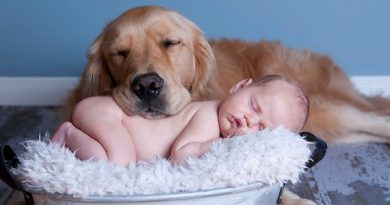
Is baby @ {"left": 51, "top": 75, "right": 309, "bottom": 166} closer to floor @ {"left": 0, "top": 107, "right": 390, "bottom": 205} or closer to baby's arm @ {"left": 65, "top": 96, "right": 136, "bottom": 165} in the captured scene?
baby's arm @ {"left": 65, "top": 96, "right": 136, "bottom": 165}

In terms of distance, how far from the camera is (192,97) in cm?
177

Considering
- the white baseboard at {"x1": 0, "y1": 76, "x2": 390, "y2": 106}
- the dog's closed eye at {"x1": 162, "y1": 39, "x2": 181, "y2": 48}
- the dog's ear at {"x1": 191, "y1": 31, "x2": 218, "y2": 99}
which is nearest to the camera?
the dog's closed eye at {"x1": 162, "y1": 39, "x2": 181, "y2": 48}

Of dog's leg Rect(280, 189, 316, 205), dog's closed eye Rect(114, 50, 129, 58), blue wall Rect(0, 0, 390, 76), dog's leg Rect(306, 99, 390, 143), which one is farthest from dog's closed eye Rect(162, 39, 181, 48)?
blue wall Rect(0, 0, 390, 76)

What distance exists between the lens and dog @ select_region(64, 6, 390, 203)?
1492 mm

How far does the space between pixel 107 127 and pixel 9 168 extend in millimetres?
325

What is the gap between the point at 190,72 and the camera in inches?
70.2

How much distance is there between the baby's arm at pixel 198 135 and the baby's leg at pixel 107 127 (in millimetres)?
114

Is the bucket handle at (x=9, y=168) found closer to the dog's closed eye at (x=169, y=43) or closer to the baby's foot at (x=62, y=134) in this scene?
the baby's foot at (x=62, y=134)

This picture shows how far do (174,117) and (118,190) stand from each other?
1.62 feet

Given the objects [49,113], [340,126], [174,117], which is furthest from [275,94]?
[49,113]

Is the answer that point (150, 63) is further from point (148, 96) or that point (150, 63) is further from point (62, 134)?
point (62, 134)

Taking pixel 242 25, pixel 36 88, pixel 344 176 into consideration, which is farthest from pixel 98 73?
pixel 36 88

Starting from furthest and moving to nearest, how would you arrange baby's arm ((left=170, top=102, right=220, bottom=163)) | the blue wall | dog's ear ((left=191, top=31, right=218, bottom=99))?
1. the blue wall
2. dog's ear ((left=191, top=31, right=218, bottom=99))
3. baby's arm ((left=170, top=102, right=220, bottom=163))

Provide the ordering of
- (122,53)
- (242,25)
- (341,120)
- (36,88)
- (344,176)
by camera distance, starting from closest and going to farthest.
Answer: (122,53), (344,176), (341,120), (242,25), (36,88)
